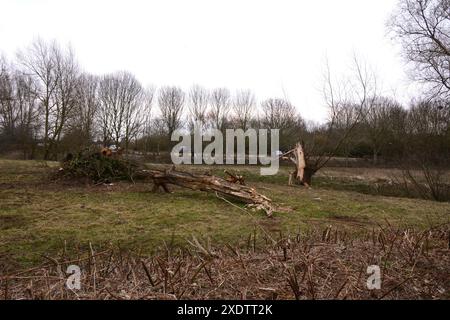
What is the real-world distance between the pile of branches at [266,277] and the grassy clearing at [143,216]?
154 centimetres

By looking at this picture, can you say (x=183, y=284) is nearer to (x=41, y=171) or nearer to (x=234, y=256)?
(x=234, y=256)

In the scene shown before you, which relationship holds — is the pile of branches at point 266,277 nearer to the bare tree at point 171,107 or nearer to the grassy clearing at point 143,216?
the grassy clearing at point 143,216

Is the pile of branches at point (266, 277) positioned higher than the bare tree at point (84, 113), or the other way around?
the bare tree at point (84, 113)

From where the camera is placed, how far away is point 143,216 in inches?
312

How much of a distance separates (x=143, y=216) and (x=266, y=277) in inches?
224

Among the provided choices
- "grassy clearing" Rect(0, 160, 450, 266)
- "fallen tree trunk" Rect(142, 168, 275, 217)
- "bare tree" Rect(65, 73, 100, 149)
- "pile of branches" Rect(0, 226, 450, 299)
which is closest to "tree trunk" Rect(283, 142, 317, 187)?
"grassy clearing" Rect(0, 160, 450, 266)

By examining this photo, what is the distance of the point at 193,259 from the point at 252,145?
26.6m

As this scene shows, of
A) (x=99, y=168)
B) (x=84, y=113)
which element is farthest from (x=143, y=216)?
(x=84, y=113)

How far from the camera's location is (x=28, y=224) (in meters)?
7.00

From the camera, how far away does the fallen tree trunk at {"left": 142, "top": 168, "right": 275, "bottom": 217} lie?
9.52 m

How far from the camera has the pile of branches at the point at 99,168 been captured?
39.8 ft

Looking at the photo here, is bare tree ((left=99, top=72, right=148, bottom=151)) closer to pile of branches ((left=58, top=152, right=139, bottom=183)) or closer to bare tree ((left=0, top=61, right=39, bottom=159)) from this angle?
bare tree ((left=0, top=61, right=39, bottom=159))

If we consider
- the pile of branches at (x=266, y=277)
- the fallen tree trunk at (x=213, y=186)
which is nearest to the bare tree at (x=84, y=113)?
the fallen tree trunk at (x=213, y=186)

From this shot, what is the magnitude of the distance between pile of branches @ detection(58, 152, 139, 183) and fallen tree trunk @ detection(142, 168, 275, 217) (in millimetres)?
1153
